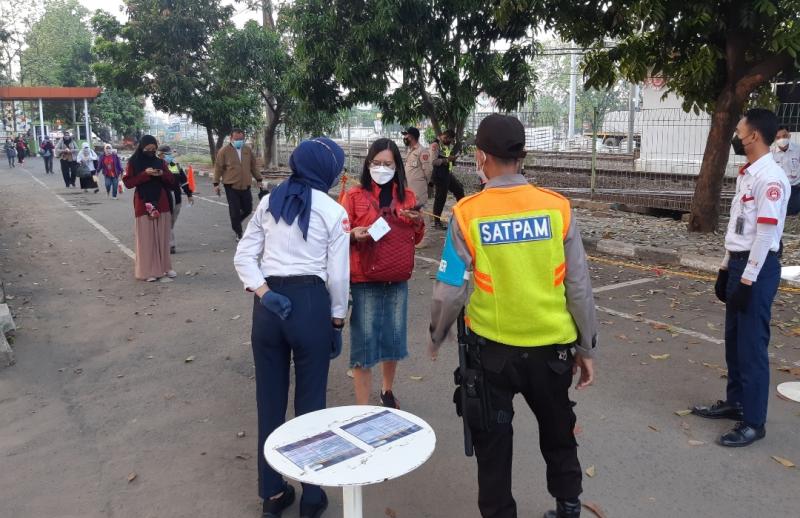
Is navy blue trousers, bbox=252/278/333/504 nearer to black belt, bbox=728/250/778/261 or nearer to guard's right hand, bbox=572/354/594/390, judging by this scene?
guard's right hand, bbox=572/354/594/390

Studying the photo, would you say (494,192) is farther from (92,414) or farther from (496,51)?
(496,51)

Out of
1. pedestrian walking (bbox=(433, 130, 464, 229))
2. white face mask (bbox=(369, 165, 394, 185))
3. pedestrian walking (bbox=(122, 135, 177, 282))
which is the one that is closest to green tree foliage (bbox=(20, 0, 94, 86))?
pedestrian walking (bbox=(433, 130, 464, 229))

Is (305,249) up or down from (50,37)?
down

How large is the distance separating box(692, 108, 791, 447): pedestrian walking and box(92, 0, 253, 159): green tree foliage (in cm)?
2254

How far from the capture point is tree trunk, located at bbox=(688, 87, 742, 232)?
10359mm

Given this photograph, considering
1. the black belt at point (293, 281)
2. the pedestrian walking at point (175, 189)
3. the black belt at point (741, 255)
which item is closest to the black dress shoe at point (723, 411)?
the black belt at point (741, 255)

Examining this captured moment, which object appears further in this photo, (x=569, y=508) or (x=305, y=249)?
(x=305, y=249)

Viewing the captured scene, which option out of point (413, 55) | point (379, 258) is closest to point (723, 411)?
point (379, 258)

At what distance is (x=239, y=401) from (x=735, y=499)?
10.6ft

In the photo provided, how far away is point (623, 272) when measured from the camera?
887 centimetres

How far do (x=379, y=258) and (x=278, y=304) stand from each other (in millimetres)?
1127

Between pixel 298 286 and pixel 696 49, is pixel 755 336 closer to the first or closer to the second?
pixel 298 286

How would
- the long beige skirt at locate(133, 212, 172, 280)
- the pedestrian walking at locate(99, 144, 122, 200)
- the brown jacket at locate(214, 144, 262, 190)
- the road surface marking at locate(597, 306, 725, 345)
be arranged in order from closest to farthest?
the road surface marking at locate(597, 306, 725, 345), the long beige skirt at locate(133, 212, 172, 280), the brown jacket at locate(214, 144, 262, 190), the pedestrian walking at locate(99, 144, 122, 200)

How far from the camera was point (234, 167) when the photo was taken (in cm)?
1063
